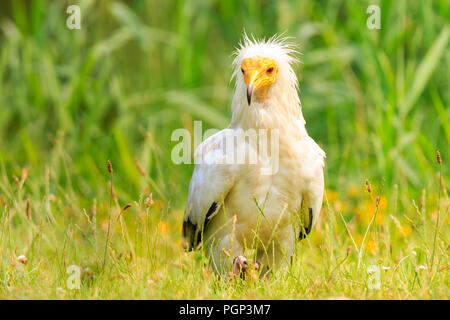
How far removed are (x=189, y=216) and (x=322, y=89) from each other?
2.53 meters

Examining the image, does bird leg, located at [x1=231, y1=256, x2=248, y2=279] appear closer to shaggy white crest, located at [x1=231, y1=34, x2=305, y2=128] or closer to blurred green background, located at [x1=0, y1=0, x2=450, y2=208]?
shaggy white crest, located at [x1=231, y1=34, x2=305, y2=128]

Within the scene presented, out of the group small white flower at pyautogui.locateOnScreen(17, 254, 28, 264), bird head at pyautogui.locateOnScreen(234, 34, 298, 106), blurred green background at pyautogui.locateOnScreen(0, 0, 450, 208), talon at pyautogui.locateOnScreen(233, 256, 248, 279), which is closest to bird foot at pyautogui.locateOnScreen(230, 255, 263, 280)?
talon at pyautogui.locateOnScreen(233, 256, 248, 279)

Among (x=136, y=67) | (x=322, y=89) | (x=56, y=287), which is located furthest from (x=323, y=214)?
(x=136, y=67)

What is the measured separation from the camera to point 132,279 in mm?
3385

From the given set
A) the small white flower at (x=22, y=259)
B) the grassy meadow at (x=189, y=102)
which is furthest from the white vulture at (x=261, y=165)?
the small white flower at (x=22, y=259)

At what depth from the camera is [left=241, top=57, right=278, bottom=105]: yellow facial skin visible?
12.4 ft

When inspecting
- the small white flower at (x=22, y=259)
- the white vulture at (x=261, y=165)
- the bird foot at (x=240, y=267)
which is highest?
the white vulture at (x=261, y=165)

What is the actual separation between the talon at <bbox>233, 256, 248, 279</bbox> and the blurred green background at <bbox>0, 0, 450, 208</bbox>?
197cm

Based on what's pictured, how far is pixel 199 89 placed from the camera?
22.1 ft

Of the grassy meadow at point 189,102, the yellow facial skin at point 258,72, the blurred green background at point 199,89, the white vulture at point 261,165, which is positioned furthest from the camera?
the blurred green background at point 199,89

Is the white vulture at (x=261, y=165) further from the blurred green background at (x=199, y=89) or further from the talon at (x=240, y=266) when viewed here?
the blurred green background at (x=199, y=89)

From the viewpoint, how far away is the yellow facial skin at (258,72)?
148 inches

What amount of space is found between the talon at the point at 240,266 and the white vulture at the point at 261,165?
98mm

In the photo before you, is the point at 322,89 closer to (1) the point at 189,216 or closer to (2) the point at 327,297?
(1) the point at 189,216
